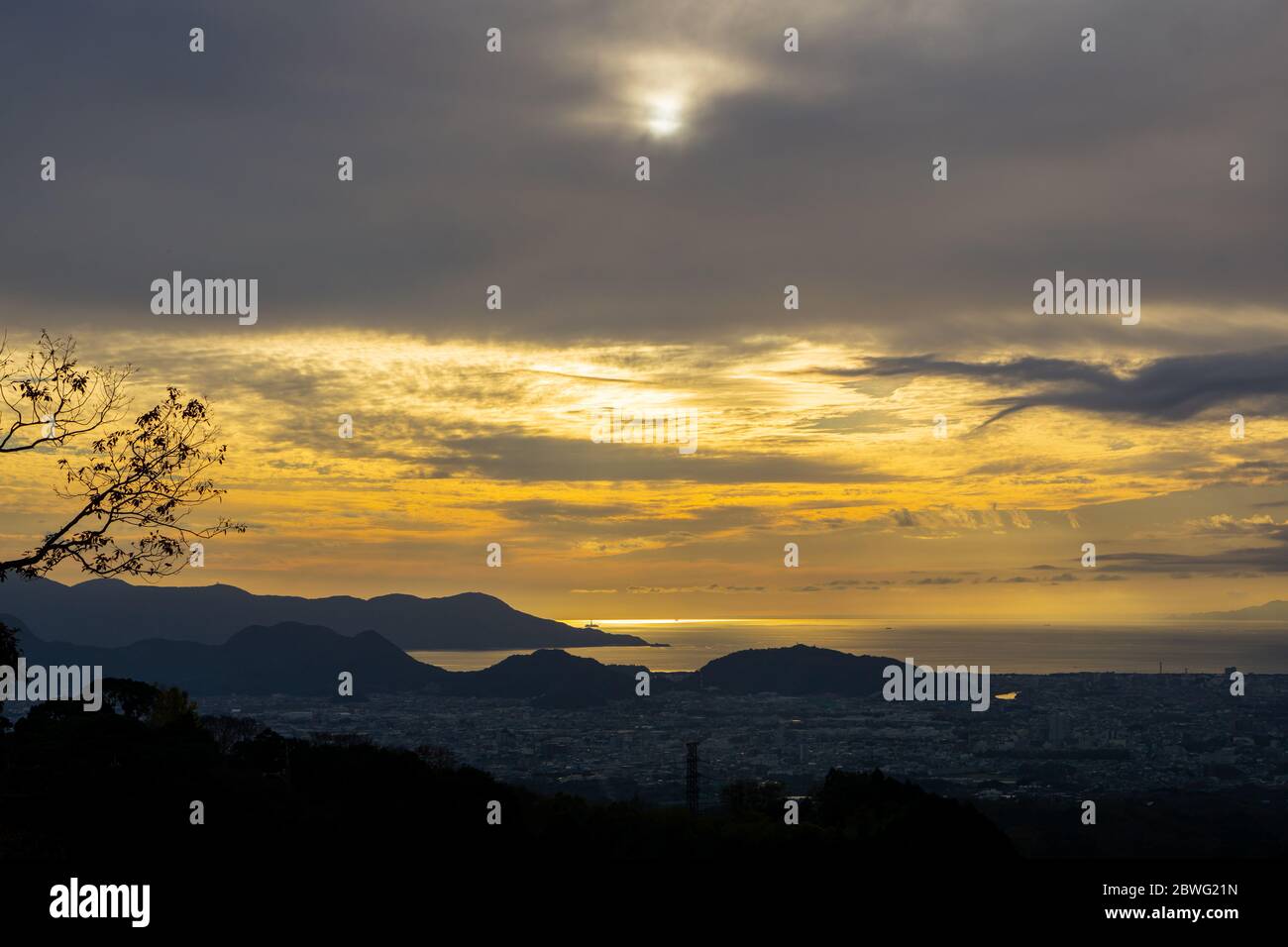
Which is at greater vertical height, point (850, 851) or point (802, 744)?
point (850, 851)
